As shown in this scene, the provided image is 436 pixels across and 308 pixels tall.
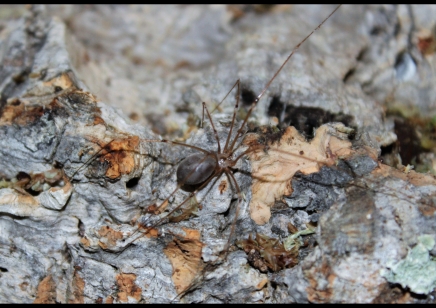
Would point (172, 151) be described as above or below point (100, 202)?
above

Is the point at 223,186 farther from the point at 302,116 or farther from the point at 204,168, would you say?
the point at 302,116

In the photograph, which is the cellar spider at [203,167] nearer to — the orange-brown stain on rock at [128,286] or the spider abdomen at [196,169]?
the spider abdomen at [196,169]

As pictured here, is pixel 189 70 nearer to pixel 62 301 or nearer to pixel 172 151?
pixel 172 151

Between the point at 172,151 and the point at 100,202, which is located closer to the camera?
the point at 100,202

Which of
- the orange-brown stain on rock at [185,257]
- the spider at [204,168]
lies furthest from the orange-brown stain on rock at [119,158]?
the orange-brown stain on rock at [185,257]

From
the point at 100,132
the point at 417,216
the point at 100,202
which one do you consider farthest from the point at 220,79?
the point at 417,216

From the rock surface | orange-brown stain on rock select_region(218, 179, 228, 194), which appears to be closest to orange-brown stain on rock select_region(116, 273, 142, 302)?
the rock surface

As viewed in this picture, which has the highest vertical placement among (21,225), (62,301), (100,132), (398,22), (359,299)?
(398,22)
